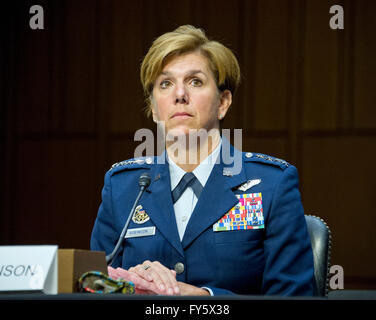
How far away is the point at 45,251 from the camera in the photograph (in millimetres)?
1163

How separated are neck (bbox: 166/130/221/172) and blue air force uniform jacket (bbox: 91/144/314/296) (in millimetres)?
56

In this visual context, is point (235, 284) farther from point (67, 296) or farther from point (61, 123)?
point (61, 123)

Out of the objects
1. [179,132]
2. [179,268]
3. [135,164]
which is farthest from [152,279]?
[135,164]

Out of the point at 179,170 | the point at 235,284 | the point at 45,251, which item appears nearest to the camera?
the point at 45,251

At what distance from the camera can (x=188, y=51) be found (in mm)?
1875

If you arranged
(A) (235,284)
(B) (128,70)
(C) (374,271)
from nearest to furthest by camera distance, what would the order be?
(A) (235,284)
(C) (374,271)
(B) (128,70)

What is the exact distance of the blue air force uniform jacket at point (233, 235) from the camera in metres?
1.68

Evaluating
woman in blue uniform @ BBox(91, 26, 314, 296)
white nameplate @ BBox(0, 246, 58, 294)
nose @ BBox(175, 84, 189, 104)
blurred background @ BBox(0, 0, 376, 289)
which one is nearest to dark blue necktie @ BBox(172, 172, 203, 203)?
woman in blue uniform @ BBox(91, 26, 314, 296)

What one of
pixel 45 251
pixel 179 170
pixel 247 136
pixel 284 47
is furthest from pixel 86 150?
pixel 45 251

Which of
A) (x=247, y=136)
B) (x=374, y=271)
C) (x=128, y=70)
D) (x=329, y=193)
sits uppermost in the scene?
(x=128, y=70)

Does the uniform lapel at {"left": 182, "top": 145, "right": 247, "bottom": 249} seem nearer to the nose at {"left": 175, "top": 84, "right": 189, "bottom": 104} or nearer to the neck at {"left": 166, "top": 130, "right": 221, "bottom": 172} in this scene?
the neck at {"left": 166, "top": 130, "right": 221, "bottom": 172}

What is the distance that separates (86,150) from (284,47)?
4.62 feet

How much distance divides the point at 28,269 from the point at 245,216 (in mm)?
771

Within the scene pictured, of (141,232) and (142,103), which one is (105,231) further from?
(142,103)
